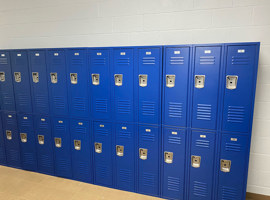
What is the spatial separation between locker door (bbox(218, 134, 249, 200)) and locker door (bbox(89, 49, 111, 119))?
1.44m

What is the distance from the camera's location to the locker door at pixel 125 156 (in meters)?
2.47

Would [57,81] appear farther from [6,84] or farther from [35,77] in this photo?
[6,84]

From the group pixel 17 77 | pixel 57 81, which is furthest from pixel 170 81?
pixel 17 77

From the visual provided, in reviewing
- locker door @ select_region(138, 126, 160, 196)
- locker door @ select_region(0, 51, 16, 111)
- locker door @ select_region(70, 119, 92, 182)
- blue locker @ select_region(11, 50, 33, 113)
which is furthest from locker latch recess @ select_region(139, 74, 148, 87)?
locker door @ select_region(0, 51, 16, 111)

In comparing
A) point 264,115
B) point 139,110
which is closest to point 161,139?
point 139,110

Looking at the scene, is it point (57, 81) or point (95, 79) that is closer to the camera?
point (95, 79)

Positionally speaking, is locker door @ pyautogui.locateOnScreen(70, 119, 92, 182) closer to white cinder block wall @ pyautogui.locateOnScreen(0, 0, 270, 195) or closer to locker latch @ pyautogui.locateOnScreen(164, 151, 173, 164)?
locker latch @ pyautogui.locateOnScreen(164, 151, 173, 164)

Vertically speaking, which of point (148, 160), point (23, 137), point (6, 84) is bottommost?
point (148, 160)

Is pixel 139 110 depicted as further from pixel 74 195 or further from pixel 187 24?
pixel 74 195

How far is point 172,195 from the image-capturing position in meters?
2.44

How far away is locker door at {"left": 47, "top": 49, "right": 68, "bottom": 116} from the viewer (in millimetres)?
2590

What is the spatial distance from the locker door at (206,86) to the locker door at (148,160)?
21.2 inches

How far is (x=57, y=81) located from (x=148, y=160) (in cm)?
161

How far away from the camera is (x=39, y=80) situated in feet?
8.96
